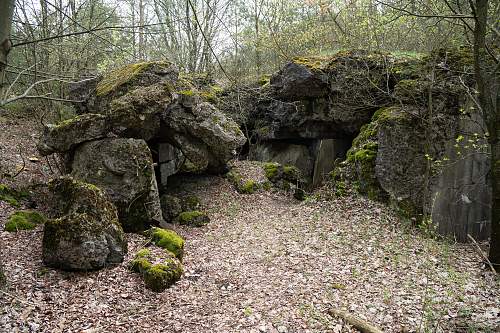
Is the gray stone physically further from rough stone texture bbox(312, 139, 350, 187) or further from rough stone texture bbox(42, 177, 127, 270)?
rough stone texture bbox(312, 139, 350, 187)

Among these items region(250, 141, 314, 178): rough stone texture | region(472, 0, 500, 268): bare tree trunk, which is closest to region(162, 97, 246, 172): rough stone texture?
region(250, 141, 314, 178): rough stone texture

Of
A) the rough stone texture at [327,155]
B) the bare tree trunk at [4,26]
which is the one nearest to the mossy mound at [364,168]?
the rough stone texture at [327,155]

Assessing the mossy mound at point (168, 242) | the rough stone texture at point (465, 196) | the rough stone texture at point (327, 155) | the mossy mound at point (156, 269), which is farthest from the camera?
the rough stone texture at point (327, 155)

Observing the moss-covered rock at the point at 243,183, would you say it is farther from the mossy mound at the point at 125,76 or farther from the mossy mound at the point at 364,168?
the mossy mound at the point at 125,76

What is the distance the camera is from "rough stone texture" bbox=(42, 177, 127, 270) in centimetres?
597

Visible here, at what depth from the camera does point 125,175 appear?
29.0ft

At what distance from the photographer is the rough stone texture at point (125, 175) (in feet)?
28.6

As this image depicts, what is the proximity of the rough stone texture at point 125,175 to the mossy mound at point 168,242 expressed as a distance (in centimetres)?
104

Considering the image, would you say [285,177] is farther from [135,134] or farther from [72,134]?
[72,134]

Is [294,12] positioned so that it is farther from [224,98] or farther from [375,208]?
[375,208]

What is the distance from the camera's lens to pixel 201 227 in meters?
9.77

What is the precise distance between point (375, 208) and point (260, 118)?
26.4 feet

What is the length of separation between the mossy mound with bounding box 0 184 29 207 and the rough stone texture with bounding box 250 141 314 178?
9777 mm

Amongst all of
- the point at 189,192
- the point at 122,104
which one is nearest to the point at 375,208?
the point at 189,192
